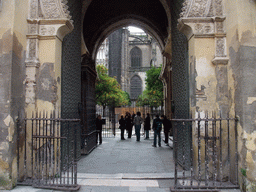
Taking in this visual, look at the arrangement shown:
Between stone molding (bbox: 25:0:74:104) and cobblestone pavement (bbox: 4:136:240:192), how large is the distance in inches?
85.6

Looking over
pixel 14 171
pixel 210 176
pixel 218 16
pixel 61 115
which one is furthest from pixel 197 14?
pixel 14 171

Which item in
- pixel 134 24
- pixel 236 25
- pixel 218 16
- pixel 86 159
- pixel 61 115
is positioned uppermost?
pixel 134 24

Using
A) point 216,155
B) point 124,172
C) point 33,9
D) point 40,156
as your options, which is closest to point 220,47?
point 216,155

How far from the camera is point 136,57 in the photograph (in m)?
55.2

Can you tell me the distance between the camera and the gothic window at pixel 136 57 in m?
55.0

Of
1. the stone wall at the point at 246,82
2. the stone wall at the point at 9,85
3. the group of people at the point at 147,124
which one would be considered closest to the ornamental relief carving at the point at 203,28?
the stone wall at the point at 246,82

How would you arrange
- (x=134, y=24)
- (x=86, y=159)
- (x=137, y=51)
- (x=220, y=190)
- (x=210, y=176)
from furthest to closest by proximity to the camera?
(x=137, y=51), (x=134, y=24), (x=86, y=159), (x=210, y=176), (x=220, y=190)

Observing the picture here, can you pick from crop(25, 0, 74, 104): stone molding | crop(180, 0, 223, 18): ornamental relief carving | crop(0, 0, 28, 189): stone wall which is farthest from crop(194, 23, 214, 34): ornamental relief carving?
crop(0, 0, 28, 189): stone wall

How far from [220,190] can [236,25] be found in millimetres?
3041

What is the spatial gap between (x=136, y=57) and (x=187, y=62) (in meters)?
50.4

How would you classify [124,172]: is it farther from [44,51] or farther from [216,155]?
[44,51]

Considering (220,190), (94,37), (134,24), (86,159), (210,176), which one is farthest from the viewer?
(134,24)

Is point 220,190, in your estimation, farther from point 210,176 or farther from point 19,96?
point 19,96

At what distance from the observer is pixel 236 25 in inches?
166
